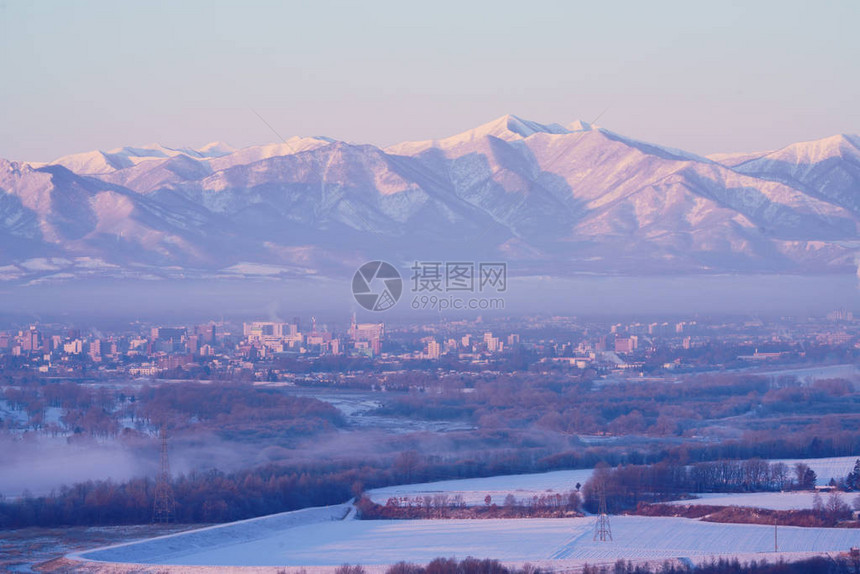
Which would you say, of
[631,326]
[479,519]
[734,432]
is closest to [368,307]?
[631,326]

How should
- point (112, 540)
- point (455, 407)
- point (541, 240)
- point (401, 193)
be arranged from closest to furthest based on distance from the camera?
point (112, 540)
point (455, 407)
point (541, 240)
point (401, 193)

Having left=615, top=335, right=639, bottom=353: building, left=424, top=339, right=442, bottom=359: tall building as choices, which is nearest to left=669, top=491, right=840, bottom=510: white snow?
left=424, top=339, right=442, bottom=359: tall building

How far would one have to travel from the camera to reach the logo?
60231mm

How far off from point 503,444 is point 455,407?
647cm

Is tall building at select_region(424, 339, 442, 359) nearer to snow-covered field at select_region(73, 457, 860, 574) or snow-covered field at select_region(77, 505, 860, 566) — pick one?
snow-covered field at select_region(73, 457, 860, 574)

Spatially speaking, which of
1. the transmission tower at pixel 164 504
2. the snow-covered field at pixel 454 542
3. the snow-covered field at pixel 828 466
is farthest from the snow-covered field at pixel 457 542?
the snow-covered field at pixel 828 466

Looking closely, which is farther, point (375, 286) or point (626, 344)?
point (375, 286)

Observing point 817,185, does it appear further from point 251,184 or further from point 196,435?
point 196,435

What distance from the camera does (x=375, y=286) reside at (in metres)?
63.1

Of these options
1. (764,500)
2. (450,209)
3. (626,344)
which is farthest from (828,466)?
(450,209)

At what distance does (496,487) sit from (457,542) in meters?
4.75

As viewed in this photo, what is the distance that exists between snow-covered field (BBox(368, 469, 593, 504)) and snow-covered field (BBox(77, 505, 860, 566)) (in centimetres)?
181

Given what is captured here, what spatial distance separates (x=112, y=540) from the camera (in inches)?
741

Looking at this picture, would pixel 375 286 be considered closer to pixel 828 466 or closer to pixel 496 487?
pixel 828 466
